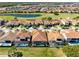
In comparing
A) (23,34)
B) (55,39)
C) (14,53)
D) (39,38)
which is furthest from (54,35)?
(14,53)

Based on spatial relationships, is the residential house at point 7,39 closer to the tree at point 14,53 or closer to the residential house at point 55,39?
the tree at point 14,53

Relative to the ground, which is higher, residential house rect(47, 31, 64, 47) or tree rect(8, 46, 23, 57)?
residential house rect(47, 31, 64, 47)

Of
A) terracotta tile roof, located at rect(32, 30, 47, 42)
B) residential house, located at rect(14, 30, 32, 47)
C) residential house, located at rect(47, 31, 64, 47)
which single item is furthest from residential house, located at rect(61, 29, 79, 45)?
residential house, located at rect(14, 30, 32, 47)

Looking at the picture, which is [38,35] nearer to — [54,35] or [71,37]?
[54,35]

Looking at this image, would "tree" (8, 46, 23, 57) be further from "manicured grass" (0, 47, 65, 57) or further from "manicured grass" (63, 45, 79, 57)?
"manicured grass" (63, 45, 79, 57)

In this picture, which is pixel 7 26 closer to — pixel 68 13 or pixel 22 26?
pixel 22 26

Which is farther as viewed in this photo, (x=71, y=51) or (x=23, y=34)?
(x=23, y=34)

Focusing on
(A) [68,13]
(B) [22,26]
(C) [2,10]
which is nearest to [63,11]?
(A) [68,13]

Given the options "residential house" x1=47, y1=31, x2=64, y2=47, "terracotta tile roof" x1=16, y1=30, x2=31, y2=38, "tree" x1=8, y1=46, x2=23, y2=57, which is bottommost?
"tree" x1=8, y1=46, x2=23, y2=57
